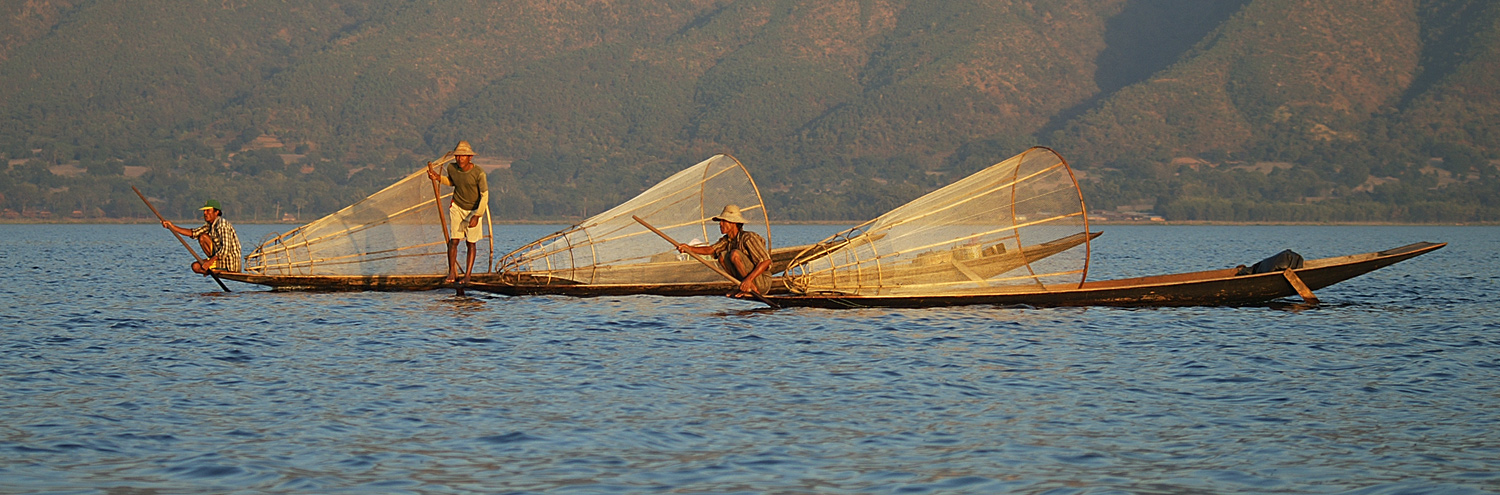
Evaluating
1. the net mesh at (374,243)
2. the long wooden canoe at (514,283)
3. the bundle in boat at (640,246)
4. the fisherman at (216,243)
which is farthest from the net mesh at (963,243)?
the fisherman at (216,243)

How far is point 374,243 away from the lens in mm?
26734

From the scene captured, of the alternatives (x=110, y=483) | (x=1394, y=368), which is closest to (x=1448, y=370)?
(x=1394, y=368)

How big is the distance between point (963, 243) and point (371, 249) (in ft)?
35.4

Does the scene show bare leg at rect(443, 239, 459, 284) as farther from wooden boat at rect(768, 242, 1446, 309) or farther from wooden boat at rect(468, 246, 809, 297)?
wooden boat at rect(768, 242, 1446, 309)

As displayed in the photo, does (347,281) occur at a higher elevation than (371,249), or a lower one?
lower

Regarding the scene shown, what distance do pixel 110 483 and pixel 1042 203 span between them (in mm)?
15760

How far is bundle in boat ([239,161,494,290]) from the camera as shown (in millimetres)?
26344

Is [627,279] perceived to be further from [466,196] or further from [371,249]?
[371,249]

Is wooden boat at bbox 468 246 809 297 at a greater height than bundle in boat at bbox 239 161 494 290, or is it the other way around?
bundle in boat at bbox 239 161 494 290

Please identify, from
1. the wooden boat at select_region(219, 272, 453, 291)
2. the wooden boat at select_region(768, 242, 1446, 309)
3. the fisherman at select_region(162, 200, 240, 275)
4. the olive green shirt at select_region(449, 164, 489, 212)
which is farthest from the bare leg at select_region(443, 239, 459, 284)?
the wooden boat at select_region(768, 242, 1446, 309)

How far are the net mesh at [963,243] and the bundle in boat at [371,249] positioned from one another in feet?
23.5

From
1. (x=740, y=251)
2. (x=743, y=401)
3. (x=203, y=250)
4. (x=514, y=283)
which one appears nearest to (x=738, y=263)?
(x=740, y=251)

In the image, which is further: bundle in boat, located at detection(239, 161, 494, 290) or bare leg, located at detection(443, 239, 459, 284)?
bundle in boat, located at detection(239, 161, 494, 290)

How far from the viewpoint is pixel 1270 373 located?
16641 millimetres
